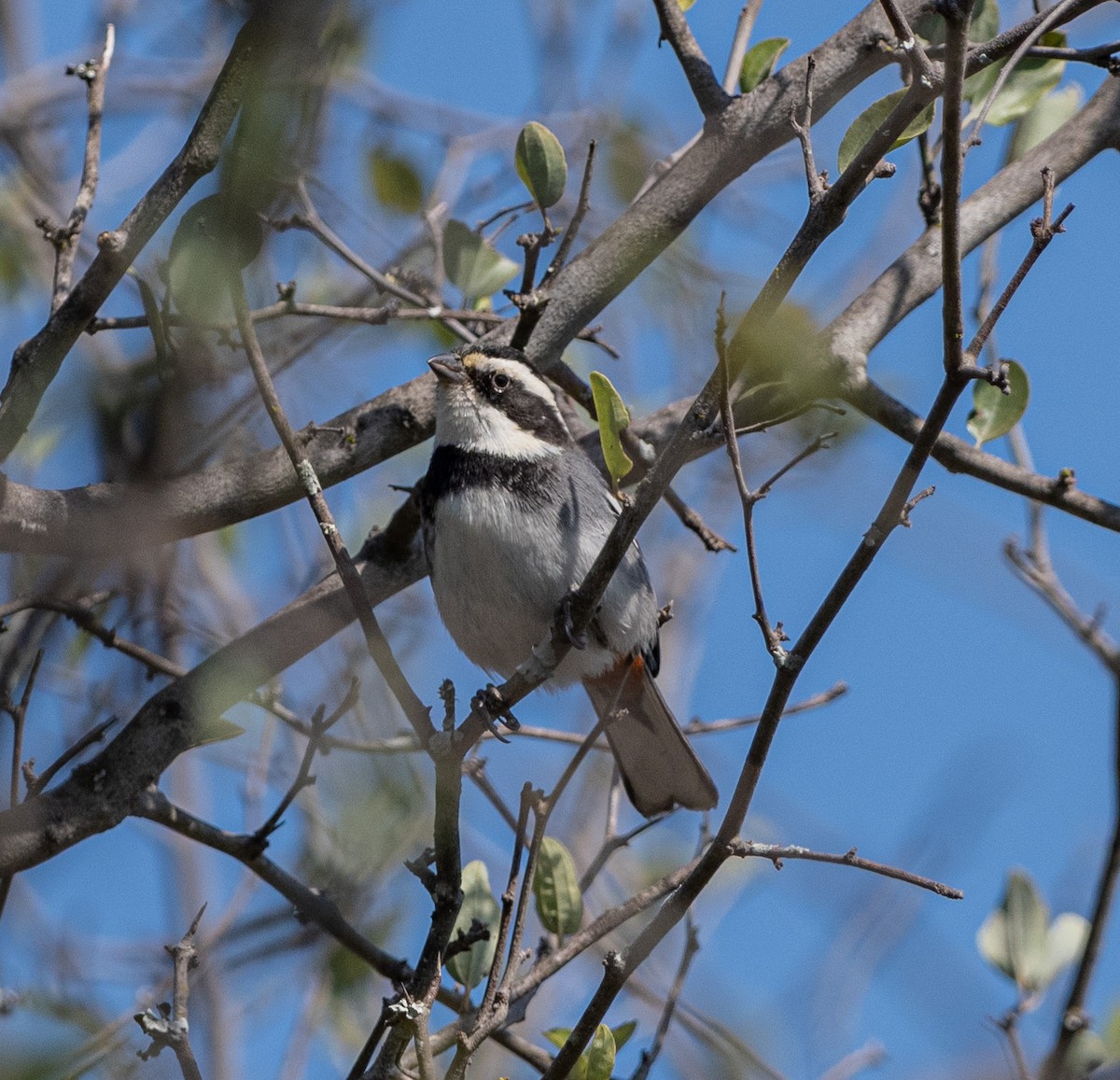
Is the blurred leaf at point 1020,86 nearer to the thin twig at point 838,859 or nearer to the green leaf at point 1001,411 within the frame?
the green leaf at point 1001,411

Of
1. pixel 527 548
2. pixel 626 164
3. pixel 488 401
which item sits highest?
pixel 626 164

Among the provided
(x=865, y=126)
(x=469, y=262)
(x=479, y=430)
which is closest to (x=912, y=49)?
(x=865, y=126)

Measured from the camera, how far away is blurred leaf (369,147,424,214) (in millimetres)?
5727

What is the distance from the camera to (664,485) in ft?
9.79

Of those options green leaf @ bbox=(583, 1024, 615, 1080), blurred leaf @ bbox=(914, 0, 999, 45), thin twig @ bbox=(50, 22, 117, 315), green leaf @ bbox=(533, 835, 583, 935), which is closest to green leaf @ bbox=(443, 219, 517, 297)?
thin twig @ bbox=(50, 22, 117, 315)

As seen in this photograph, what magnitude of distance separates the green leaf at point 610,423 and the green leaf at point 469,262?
6.27ft

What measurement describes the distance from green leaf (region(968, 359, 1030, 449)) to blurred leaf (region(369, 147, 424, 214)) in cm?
245

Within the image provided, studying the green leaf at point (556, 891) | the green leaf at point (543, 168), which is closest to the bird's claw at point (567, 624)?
the green leaf at point (556, 891)

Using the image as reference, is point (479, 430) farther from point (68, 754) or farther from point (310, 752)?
point (68, 754)

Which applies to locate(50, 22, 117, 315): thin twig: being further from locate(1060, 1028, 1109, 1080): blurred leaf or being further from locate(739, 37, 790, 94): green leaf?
locate(1060, 1028, 1109, 1080): blurred leaf

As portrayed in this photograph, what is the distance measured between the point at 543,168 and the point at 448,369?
2.55 feet

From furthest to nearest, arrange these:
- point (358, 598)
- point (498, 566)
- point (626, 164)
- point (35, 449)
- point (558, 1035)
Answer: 1. point (626, 164)
2. point (35, 449)
3. point (498, 566)
4. point (558, 1035)
5. point (358, 598)

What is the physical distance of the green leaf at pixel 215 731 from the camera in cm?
435

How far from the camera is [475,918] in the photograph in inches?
164
